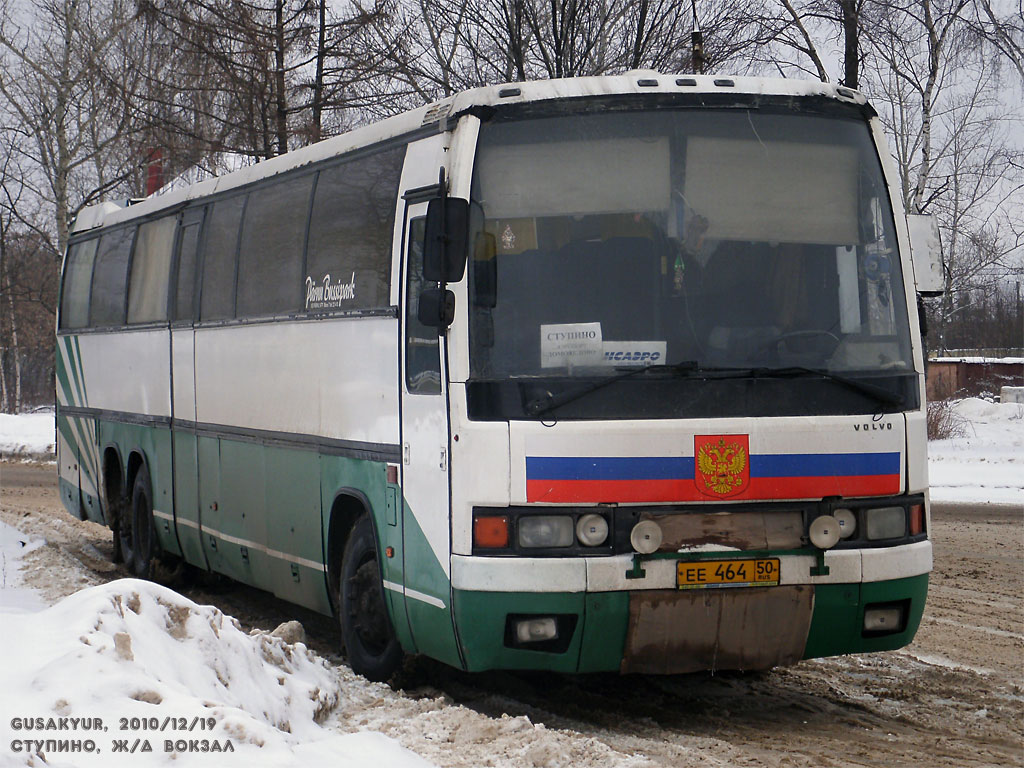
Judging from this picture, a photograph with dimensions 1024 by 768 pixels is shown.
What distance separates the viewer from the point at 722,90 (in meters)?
7.45

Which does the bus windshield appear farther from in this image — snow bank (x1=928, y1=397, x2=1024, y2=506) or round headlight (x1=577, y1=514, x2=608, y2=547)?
snow bank (x1=928, y1=397, x2=1024, y2=506)

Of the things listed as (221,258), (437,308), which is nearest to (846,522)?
(437,308)

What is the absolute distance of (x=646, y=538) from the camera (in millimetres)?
6840

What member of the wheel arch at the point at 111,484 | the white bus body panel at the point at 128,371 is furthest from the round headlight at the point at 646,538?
the wheel arch at the point at 111,484

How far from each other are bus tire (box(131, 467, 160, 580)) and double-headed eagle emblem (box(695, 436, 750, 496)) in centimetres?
756

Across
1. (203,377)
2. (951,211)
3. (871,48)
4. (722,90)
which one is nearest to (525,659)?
(722,90)

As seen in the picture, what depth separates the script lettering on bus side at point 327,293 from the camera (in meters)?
8.80

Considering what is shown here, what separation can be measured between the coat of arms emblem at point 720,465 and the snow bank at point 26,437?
80.2 ft

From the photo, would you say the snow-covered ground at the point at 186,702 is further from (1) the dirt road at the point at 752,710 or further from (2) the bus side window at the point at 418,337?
(2) the bus side window at the point at 418,337

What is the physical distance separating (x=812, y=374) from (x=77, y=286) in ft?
36.5

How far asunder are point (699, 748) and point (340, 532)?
3.25 metres

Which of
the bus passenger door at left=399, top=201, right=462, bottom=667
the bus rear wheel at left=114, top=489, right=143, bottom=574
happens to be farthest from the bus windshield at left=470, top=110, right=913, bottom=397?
the bus rear wheel at left=114, top=489, right=143, bottom=574

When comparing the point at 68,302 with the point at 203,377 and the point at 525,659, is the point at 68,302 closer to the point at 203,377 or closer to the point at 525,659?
the point at 203,377

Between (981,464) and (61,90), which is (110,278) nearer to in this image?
(981,464)
